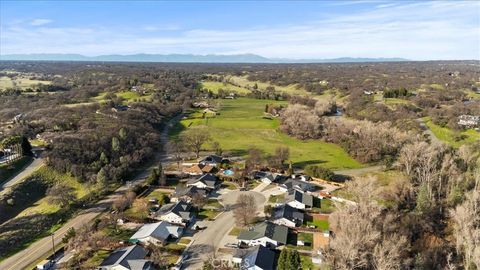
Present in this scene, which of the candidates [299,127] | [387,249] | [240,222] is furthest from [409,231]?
[299,127]

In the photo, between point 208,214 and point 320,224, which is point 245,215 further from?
point 320,224

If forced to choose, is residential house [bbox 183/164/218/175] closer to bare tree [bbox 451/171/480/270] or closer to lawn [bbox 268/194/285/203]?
lawn [bbox 268/194/285/203]

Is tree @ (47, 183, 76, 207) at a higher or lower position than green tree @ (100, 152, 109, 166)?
lower

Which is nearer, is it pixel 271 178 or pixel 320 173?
pixel 271 178

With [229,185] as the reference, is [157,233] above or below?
above

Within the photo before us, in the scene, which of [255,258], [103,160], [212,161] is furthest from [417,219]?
[103,160]

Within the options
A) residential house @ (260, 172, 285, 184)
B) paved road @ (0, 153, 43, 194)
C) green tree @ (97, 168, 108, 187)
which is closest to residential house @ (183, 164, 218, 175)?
residential house @ (260, 172, 285, 184)
